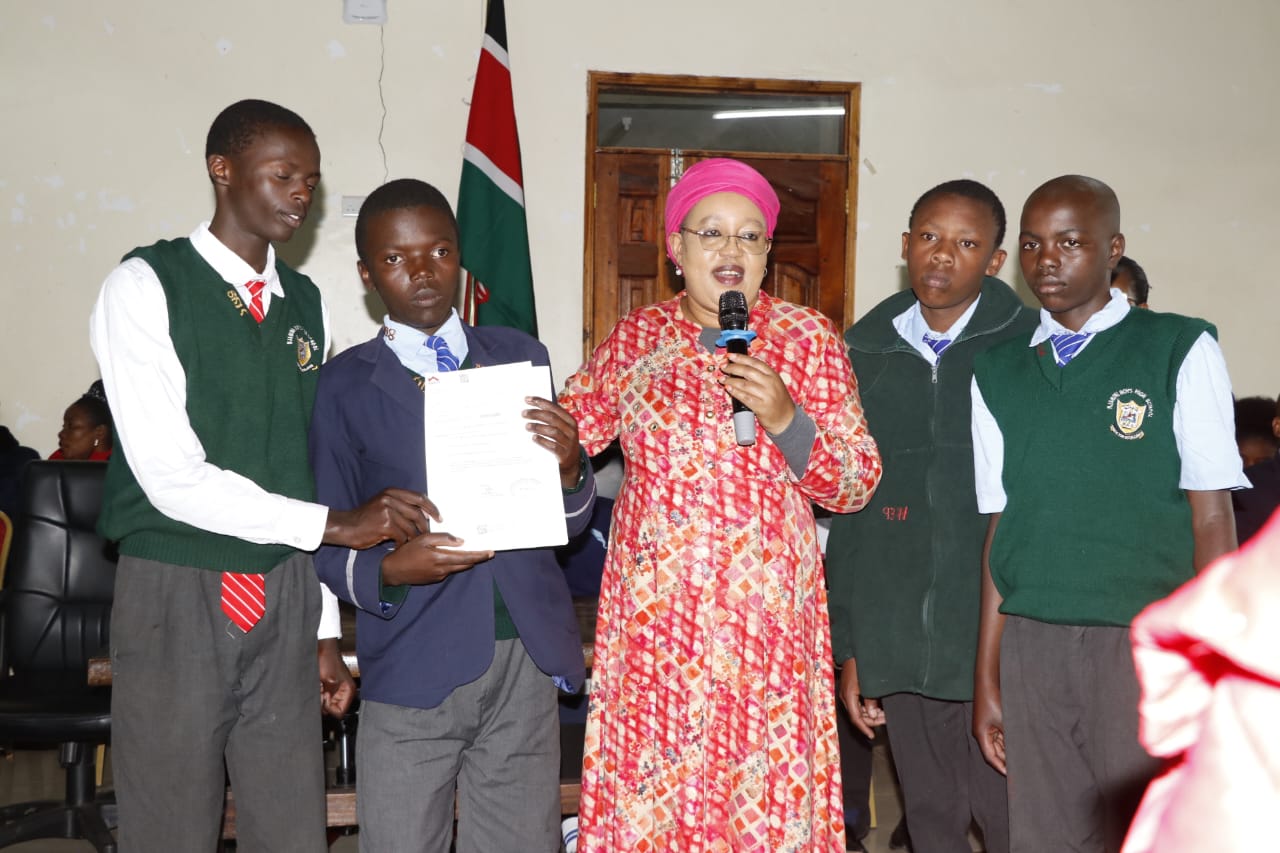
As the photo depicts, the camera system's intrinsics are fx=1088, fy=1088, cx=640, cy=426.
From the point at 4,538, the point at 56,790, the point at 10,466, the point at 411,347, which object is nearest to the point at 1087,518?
the point at 411,347

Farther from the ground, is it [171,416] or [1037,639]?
[171,416]

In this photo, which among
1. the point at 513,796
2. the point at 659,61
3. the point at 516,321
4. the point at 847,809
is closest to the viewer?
the point at 513,796

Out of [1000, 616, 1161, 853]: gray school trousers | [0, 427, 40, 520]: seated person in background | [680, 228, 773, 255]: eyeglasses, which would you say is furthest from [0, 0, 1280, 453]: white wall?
[1000, 616, 1161, 853]: gray school trousers

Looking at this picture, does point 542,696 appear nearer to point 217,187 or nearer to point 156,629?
point 156,629

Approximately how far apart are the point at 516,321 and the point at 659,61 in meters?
1.83

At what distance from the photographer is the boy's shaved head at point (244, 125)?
7.36 ft

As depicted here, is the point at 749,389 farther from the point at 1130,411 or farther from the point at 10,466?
the point at 10,466

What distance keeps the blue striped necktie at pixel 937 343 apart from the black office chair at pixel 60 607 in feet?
8.95

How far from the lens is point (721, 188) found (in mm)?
2314

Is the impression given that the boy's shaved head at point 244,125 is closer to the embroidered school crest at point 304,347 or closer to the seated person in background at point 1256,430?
the embroidered school crest at point 304,347

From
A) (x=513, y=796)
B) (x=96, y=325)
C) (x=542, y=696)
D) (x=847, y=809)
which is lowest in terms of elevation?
(x=847, y=809)

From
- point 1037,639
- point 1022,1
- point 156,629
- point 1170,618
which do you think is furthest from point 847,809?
point 1022,1

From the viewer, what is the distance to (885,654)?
2.45 m

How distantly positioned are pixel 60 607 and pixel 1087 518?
3273 millimetres
